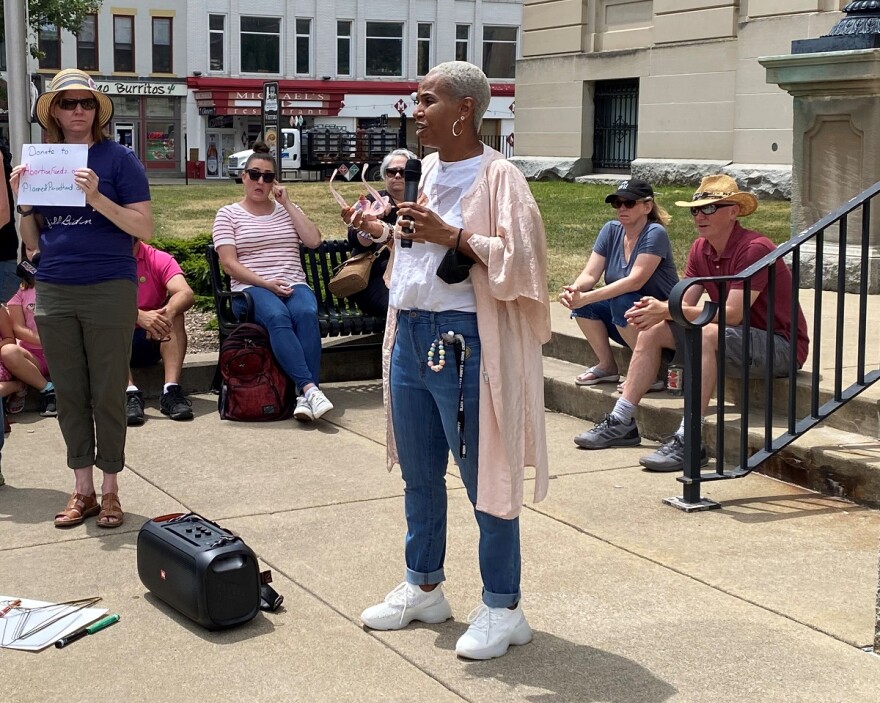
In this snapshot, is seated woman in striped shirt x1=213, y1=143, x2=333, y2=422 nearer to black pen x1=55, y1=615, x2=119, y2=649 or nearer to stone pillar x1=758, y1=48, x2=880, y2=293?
black pen x1=55, y1=615, x2=119, y2=649

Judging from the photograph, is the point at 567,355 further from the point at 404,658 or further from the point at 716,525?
the point at 404,658

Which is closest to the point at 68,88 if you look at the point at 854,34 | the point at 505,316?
the point at 505,316

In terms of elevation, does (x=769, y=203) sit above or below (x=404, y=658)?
above

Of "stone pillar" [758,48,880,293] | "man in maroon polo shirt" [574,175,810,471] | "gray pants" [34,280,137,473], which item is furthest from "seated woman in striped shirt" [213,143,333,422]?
"stone pillar" [758,48,880,293]

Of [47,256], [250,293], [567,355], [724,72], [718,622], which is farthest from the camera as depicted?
[724,72]

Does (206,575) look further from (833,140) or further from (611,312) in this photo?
(833,140)

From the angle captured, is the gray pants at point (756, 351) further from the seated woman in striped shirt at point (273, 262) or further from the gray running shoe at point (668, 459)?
the seated woman in striped shirt at point (273, 262)

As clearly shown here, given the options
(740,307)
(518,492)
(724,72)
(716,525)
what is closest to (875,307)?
(740,307)

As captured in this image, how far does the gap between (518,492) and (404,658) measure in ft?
2.18

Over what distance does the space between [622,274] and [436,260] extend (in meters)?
3.49

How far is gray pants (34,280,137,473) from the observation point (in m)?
5.26

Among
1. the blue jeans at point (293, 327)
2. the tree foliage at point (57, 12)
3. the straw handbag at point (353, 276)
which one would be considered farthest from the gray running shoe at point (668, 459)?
the tree foliage at point (57, 12)

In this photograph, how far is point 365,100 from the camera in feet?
165

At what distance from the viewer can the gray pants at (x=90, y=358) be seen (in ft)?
17.3
